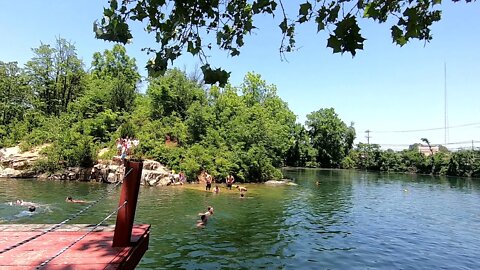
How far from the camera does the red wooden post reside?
5191 mm

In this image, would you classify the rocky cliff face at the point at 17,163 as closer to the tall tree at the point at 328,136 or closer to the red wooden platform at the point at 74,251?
the red wooden platform at the point at 74,251

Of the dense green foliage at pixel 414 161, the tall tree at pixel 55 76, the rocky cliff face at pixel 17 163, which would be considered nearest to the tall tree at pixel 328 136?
the dense green foliage at pixel 414 161

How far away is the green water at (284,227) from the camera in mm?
12922

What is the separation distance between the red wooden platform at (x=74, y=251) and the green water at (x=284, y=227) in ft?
18.1

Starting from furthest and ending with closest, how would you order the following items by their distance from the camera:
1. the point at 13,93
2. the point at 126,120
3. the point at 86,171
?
the point at 13,93 → the point at 126,120 → the point at 86,171

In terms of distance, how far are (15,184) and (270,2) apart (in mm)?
31243

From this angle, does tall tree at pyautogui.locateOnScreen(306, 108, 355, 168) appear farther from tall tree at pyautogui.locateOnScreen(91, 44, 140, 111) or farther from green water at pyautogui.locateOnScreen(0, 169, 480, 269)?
green water at pyautogui.locateOnScreen(0, 169, 480, 269)

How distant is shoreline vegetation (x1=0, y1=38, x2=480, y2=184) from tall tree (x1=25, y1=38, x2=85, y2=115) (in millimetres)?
126

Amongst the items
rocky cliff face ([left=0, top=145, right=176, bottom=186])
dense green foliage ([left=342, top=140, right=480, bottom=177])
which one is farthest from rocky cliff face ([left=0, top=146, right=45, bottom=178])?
dense green foliage ([left=342, top=140, right=480, bottom=177])

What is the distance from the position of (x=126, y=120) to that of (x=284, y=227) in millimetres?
29216

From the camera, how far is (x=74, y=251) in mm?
5109

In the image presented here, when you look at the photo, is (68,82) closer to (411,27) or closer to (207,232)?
(207,232)

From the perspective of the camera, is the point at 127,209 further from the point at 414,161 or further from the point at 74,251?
the point at 414,161

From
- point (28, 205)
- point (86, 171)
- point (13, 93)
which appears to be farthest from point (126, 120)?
point (28, 205)
